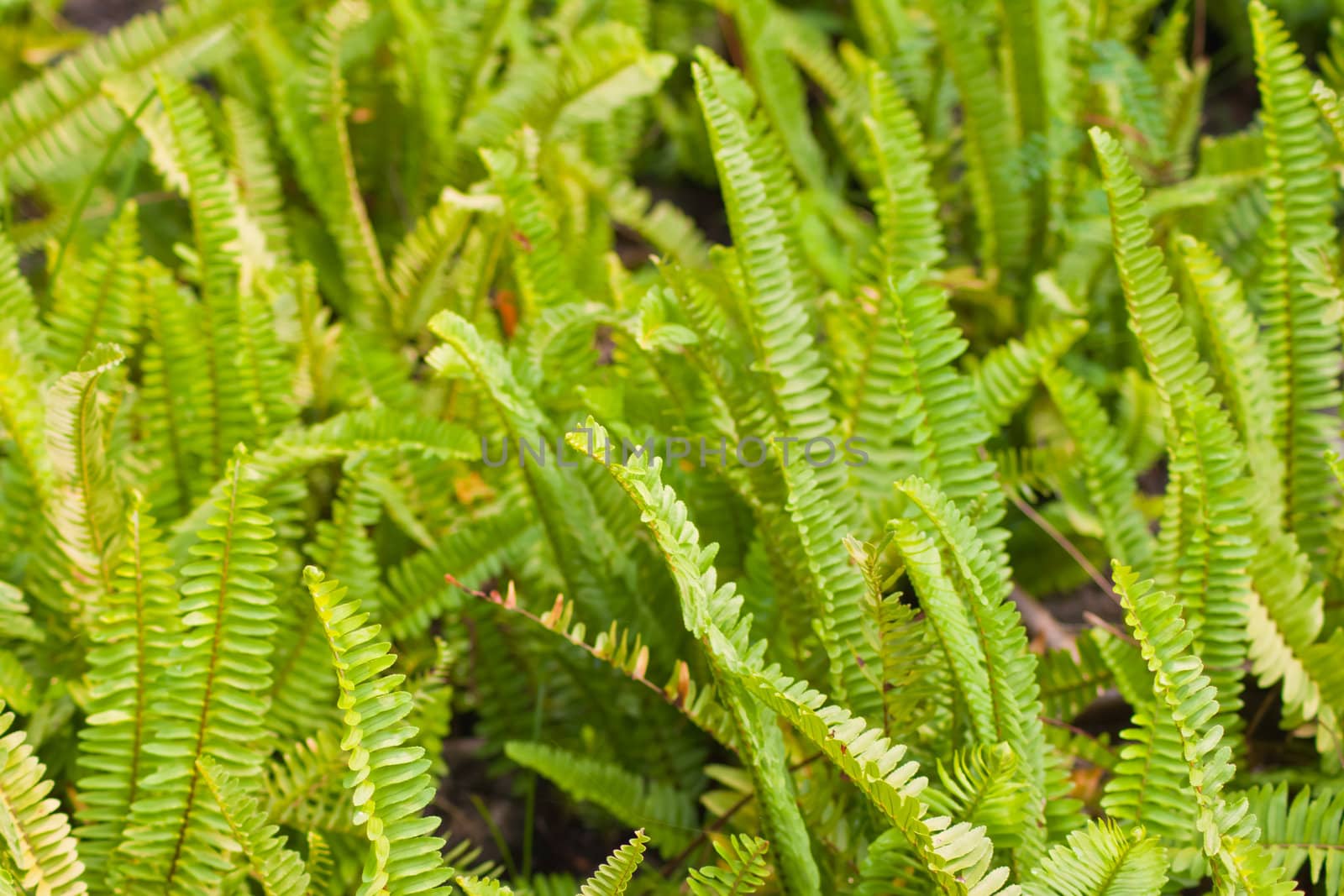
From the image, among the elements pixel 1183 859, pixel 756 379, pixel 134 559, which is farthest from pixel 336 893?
pixel 1183 859

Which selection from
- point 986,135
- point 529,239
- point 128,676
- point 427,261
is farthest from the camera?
point 986,135

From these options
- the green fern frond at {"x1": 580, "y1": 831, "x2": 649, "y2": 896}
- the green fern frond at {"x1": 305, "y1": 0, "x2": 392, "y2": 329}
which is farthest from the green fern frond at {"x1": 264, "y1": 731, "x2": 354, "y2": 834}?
the green fern frond at {"x1": 305, "y1": 0, "x2": 392, "y2": 329}

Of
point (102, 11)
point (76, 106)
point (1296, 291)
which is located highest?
point (102, 11)

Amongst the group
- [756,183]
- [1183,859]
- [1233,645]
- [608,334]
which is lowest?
[1183,859]

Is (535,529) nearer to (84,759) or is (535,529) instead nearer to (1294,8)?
(84,759)

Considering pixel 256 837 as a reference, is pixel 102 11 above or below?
above

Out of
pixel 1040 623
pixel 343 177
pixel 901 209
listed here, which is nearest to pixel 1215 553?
pixel 1040 623

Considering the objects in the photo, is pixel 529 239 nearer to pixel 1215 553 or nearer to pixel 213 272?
pixel 213 272
